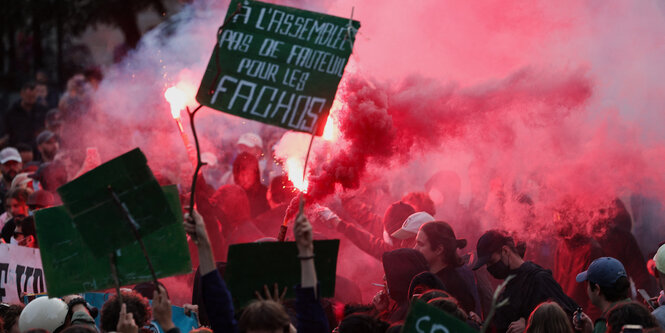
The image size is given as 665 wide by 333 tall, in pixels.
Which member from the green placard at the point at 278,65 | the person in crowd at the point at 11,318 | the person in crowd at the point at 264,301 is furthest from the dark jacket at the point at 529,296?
the person in crowd at the point at 11,318

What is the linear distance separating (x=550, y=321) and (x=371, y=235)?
3.02 meters

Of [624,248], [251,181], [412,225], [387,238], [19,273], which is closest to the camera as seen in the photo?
[412,225]

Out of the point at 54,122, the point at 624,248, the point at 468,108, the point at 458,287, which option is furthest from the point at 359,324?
the point at 54,122

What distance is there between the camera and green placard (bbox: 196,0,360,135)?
14.4 feet

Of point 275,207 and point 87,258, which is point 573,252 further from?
point 87,258

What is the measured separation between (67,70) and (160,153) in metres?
10.3

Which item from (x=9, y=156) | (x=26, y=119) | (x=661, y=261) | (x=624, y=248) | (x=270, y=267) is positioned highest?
(x=26, y=119)

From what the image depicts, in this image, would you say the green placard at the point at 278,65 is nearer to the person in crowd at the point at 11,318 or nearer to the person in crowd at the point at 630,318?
the person in crowd at the point at 630,318

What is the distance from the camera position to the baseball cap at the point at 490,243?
5.76 meters

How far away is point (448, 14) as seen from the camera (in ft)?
26.9

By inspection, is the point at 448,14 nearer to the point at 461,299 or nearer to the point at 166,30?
the point at 461,299

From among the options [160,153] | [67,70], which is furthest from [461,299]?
[67,70]

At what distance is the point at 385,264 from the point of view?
223 inches

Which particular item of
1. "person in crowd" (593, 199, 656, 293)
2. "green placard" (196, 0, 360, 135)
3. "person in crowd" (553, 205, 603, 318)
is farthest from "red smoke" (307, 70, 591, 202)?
"green placard" (196, 0, 360, 135)
